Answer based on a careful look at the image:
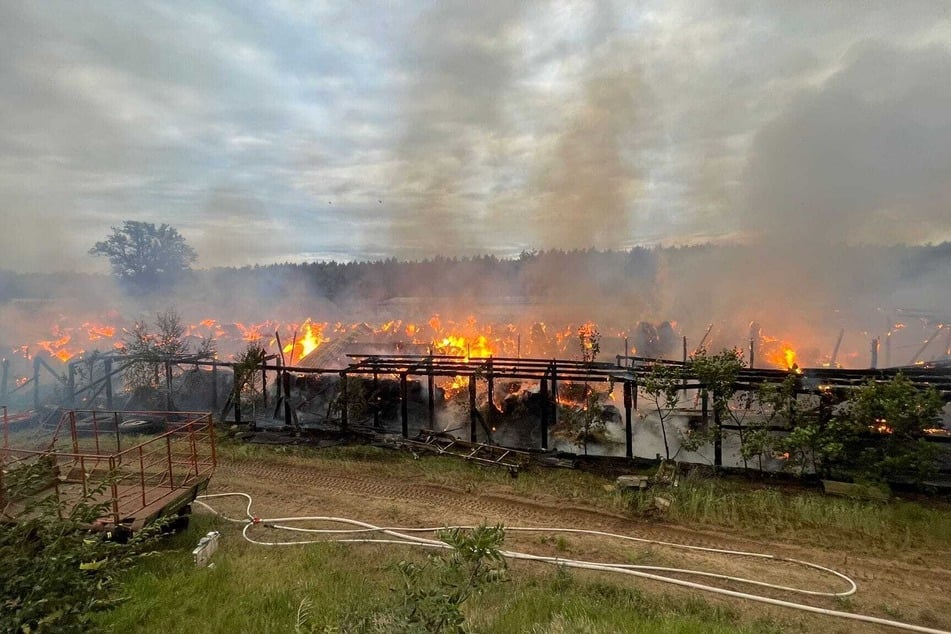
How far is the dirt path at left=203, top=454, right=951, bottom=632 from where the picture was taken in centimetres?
648

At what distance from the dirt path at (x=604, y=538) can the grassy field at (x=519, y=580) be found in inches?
14.5

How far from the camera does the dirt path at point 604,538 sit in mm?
6477

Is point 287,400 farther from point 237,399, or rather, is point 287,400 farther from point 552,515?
point 552,515

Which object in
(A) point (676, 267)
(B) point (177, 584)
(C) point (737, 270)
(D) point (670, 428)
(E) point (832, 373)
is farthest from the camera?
(A) point (676, 267)

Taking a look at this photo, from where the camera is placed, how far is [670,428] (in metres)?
13.9

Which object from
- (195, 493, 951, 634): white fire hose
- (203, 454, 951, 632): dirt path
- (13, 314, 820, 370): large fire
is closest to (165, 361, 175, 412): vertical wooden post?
(13, 314, 820, 370): large fire

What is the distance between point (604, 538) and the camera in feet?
28.1

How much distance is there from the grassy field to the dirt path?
367mm

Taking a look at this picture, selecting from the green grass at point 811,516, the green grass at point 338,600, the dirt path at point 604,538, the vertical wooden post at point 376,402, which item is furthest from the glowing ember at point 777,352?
the green grass at point 338,600

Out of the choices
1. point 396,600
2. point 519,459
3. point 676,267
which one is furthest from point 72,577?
point 676,267

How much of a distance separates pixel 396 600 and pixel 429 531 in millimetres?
4941

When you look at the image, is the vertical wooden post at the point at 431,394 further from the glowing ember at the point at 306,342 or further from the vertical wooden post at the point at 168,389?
the glowing ember at the point at 306,342

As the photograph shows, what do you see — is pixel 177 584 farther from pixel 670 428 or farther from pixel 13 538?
pixel 670 428

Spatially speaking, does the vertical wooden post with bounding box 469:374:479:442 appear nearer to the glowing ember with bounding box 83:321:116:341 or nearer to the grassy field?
the grassy field
